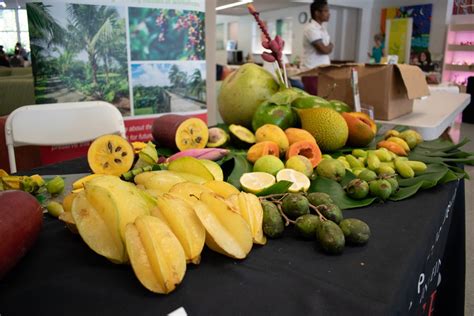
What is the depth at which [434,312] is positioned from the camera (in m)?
1.21

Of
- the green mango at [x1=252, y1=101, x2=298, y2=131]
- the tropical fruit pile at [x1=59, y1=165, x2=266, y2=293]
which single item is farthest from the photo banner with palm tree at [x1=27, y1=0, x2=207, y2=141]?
the tropical fruit pile at [x1=59, y1=165, x2=266, y2=293]

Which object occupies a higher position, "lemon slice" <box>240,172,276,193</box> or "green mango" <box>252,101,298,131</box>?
"green mango" <box>252,101,298,131</box>

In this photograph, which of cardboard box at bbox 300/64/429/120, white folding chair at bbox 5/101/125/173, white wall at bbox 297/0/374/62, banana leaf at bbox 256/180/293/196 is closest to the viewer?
banana leaf at bbox 256/180/293/196

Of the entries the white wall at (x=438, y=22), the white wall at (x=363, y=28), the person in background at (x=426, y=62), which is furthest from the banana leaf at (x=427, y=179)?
the white wall at (x=363, y=28)

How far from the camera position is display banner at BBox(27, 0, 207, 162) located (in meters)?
1.96

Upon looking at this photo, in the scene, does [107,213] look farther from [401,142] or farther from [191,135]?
[401,142]

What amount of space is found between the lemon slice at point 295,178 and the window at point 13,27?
1.85 m

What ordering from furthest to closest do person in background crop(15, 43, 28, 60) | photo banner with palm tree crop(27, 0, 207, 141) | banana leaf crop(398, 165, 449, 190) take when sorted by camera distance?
person in background crop(15, 43, 28, 60) < photo banner with palm tree crop(27, 0, 207, 141) < banana leaf crop(398, 165, 449, 190)

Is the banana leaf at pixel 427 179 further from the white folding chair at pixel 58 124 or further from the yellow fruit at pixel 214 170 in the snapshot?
the white folding chair at pixel 58 124

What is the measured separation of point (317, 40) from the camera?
310 cm

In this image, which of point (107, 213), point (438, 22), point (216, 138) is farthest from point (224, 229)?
point (438, 22)

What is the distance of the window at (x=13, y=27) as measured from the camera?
208cm

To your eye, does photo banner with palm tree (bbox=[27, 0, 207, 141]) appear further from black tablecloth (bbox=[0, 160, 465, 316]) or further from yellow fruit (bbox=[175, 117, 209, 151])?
black tablecloth (bbox=[0, 160, 465, 316])

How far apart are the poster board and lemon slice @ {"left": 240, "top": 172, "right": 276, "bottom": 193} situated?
8838 mm
